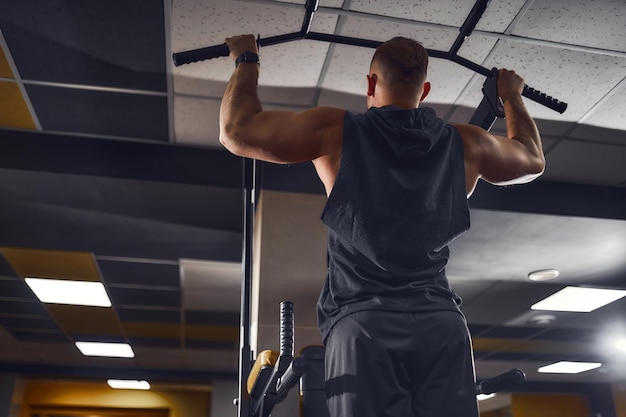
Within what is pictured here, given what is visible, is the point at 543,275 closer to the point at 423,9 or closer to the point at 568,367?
the point at 423,9

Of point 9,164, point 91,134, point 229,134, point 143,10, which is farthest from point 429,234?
point 9,164

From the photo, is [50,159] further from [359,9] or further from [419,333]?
[419,333]

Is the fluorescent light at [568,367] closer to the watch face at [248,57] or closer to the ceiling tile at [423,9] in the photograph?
the ceiling tile at [423,9]

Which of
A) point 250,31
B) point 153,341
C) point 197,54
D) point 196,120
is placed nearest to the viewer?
point 197,54

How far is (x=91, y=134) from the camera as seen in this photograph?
3191mm

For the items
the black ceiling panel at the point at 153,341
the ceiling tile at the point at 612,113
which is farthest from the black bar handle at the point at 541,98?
the black ceiling panel at the point at 153,341

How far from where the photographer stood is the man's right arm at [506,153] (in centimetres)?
127

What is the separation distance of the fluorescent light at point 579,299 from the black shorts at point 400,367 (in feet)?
15.5

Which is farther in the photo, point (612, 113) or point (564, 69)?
point (612, 113)

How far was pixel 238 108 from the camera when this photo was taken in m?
1.21

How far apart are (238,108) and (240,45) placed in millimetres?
261

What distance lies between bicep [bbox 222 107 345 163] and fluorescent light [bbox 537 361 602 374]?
27.1 ft

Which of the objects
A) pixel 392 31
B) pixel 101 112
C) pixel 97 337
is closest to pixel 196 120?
pixel 101 112

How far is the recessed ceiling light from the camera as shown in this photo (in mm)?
4848
